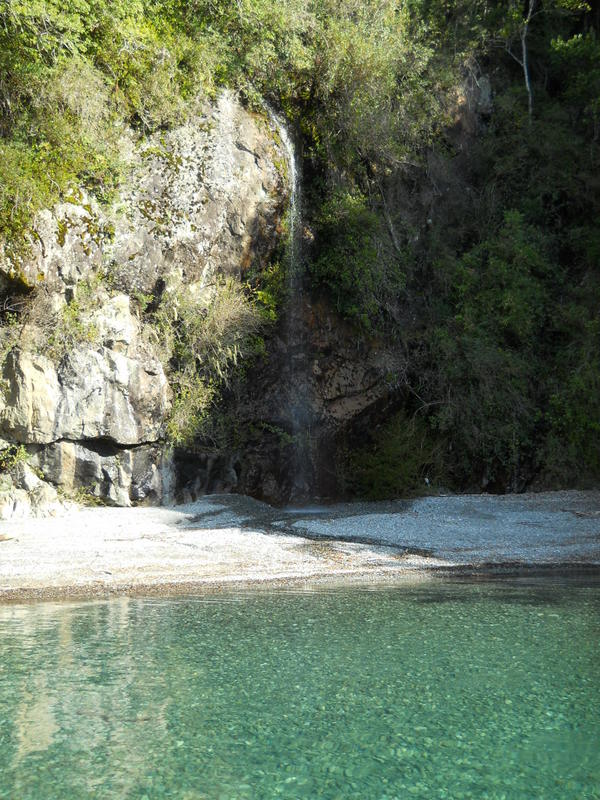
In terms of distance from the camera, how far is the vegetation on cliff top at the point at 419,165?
12.3 m

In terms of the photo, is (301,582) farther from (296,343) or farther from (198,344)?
(296,343)

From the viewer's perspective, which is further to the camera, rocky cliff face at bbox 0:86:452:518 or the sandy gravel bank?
rocky cliff face at bbox 0:86:452:518

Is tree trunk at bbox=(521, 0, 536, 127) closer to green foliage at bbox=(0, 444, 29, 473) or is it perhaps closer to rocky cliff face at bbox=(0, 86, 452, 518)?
rocky cliff face at bbox=(0, 86, 452, 518)

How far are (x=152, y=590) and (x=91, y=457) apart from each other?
5277 millimetres

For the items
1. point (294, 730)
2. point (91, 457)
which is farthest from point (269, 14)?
point (294, 730)

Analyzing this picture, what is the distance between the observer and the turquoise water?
3512mm

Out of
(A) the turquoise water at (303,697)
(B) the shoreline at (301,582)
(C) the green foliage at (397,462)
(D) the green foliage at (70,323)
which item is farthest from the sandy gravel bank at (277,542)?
(D) the green foliage at (70,323)

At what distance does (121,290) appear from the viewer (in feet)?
41.4

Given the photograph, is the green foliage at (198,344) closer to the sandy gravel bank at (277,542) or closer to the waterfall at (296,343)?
the waterfall at (296,343)

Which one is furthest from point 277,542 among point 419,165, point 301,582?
point 419,165

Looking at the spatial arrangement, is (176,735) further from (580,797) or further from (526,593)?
(526,593)

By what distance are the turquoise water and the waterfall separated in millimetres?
7174

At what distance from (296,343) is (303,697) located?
10210mm

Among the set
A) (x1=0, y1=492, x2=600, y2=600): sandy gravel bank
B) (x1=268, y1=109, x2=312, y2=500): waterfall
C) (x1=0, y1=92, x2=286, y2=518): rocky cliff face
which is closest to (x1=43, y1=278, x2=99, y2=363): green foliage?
(x1=0, y1=92, x2=286, y2=518): rocky cliff face
